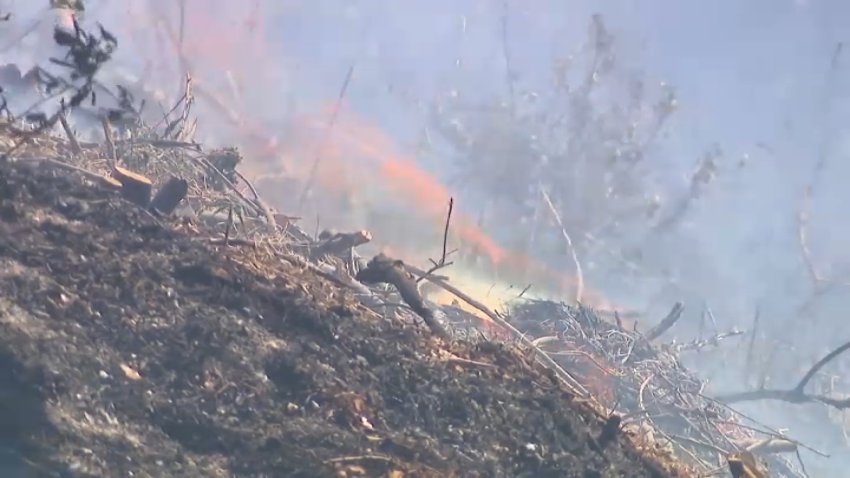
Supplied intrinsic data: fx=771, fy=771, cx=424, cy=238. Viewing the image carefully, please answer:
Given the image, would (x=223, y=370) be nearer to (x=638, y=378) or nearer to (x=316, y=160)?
(x=638, y=378)

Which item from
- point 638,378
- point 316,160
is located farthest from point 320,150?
point 638,378

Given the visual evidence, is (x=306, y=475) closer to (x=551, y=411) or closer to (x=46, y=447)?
(x=46, y=447)

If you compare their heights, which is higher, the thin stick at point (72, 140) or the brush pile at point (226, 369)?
the thin stick at point (72, 140)

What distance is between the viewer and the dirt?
2.89 m

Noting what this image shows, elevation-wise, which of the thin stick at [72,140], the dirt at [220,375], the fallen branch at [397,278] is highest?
the thin stick at [72,140]

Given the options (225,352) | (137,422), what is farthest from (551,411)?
(137,422)

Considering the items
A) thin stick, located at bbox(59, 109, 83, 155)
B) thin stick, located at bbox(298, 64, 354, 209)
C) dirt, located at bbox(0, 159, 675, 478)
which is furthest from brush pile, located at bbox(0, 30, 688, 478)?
thin stick, located at bbox(298, 64, 354, 209)

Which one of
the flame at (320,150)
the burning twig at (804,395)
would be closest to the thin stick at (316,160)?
the flame at (320,150)

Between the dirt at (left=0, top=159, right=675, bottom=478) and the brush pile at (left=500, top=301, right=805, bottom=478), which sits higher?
the brush pile at (left=500, top=301, right=805, bottom=478)

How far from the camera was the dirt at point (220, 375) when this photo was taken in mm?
2891

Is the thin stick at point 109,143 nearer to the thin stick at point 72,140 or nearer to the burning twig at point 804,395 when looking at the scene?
the thin stick at point 72,140

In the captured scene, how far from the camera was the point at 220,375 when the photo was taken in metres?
3.20

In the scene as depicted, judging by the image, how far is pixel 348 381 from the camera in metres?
3.37

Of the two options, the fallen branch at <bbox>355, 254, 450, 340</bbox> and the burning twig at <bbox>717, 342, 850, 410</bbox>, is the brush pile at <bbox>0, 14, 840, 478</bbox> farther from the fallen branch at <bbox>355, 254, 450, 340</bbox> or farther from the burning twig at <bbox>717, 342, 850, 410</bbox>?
the burning twig at <bbox>717, 342, 850, 410</bbox>
